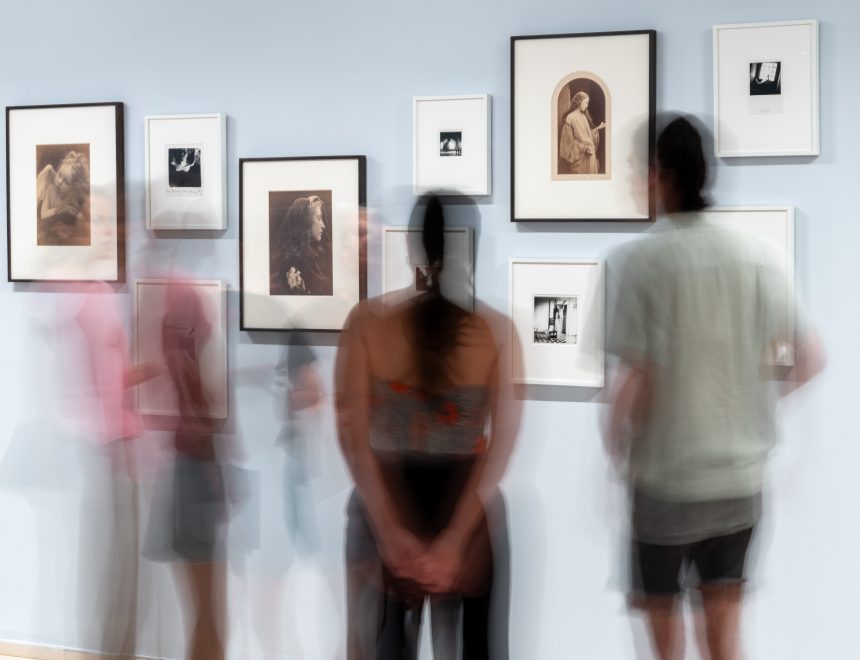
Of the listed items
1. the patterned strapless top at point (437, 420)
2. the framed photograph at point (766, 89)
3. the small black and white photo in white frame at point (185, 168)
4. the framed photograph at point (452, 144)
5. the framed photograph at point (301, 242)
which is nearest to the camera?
the patterned strapless top at point (437, 420)

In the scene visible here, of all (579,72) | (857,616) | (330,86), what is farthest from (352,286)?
(857,616)

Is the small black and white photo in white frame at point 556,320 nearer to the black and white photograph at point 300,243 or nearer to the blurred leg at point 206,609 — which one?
the black and white photograph at point 300,243

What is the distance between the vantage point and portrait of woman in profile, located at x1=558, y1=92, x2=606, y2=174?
7.64 ft

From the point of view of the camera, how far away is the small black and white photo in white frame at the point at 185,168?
2641 mm

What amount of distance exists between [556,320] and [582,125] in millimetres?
501

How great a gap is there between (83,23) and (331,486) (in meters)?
1.55

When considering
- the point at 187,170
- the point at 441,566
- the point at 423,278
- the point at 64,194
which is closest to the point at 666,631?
the point at 441,566

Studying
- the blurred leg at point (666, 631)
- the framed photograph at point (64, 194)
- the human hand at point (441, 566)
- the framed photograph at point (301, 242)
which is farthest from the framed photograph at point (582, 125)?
the framed photograph at point (64, 194)

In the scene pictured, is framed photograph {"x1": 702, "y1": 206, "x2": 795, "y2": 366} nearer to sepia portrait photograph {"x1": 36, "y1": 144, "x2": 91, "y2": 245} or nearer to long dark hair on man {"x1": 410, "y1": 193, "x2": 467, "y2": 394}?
long dark hair on man {"x1": 410, "y1": 193, "x2": 467, "y2": 394}

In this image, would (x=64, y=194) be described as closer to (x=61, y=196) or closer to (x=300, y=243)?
(x=61, y=196)

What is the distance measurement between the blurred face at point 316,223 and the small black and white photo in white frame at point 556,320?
25.0 inches

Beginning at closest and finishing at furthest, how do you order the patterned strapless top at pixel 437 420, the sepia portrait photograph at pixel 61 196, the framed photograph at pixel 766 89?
the patterned strapless top at pixel 437 420 < the framed photograph at pixel 766 89 < the sepia portrait photograph at pixel 61 196

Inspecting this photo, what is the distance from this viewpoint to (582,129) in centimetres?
234

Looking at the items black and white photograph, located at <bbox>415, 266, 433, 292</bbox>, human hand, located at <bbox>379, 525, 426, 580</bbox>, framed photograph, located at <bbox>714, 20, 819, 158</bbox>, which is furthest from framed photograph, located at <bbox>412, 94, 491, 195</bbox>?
human hand, located at <bbox>379, 525, 426, 580</bbox>
